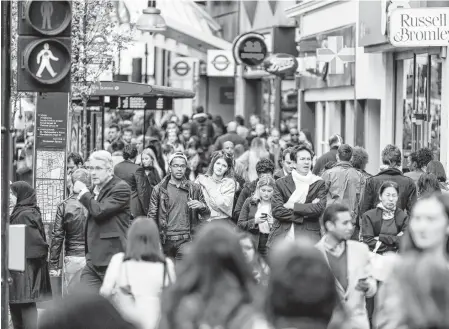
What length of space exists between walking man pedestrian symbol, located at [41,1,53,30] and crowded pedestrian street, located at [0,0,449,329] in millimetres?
18

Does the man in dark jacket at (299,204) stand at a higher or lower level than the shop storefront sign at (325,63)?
lower

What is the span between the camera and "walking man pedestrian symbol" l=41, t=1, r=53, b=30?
10.2 meters

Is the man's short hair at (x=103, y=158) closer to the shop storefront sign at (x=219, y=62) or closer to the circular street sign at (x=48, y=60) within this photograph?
the circular street sign at (x=48, y=60)

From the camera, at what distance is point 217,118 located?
122 feet

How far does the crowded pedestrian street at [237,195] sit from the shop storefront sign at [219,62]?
9.49 feet

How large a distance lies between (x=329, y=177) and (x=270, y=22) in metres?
24.8

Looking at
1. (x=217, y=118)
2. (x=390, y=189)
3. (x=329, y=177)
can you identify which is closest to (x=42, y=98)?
(x=329, y=177)

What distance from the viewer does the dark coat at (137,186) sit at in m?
18.0

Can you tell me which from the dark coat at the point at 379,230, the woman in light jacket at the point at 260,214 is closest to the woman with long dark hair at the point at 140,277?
the dark coat at the point at 379,230

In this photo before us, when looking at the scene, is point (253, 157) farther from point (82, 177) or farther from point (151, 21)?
point (82, 177)

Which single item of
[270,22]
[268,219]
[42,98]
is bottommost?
[268,219]

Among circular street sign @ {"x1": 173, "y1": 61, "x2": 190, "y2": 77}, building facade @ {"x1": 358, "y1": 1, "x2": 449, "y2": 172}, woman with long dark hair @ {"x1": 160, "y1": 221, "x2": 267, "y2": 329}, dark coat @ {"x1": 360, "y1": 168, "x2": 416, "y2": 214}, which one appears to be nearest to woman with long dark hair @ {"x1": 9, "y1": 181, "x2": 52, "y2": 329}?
dark coat @ {"x1": 360, "y1": 168, "x2": 416, "y2": 214}

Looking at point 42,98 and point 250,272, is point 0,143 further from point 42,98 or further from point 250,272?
point 42,98

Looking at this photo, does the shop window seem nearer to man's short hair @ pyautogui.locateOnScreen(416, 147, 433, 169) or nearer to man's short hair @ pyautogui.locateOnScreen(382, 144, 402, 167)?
man's short hair @ pyautogui.locateOnScreen(416, 147, 433, 169)
